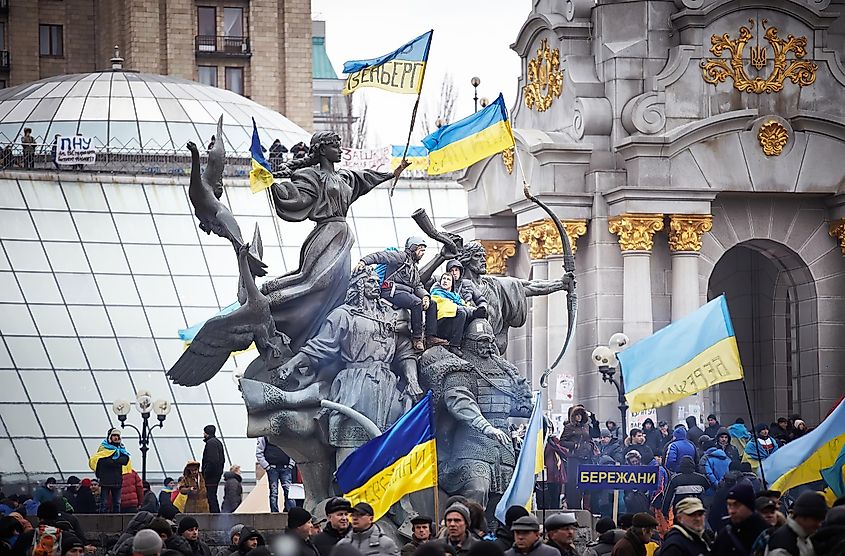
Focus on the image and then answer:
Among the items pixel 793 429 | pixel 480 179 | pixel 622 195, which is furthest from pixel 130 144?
pixel 793 429

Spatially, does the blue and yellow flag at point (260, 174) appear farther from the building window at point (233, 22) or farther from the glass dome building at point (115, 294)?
the building window at point (233, 22)

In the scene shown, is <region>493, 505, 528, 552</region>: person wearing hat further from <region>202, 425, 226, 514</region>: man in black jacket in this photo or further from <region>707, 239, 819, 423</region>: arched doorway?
<region>707, 239, 819, 423</region>: arched doorway

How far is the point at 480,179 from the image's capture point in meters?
44.8

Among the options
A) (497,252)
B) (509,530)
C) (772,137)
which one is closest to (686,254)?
(772,137)

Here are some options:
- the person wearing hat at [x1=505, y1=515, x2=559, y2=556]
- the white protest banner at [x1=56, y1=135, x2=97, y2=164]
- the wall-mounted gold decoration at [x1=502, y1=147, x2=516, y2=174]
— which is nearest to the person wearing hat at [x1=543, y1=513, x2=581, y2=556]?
the person wearing hat at [x1=505, y1=515, x2=559, y2=556]

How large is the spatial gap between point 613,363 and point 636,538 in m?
20.0

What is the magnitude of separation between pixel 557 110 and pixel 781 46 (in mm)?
4299

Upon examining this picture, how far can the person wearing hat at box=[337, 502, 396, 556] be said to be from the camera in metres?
18.3

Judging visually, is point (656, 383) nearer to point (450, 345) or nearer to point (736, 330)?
point (450, 345)

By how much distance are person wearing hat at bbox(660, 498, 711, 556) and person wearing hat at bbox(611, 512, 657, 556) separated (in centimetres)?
99

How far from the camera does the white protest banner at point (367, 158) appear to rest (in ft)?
207

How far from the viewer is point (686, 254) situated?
40.7m

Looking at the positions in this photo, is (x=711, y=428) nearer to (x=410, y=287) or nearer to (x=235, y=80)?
(x=410, y=287)

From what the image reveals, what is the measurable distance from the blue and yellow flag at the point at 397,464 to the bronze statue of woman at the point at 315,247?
493cm
